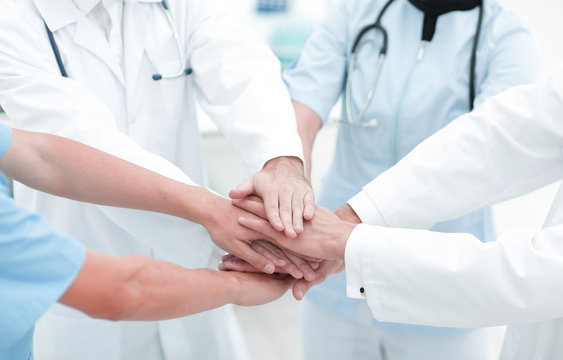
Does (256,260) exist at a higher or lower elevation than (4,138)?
lower

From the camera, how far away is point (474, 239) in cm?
83

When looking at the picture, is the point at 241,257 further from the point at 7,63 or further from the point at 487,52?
the point at 487,52

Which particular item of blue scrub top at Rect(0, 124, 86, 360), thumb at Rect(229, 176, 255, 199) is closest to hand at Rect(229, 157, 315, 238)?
thumb at Rect(229, 176, 255, 199)

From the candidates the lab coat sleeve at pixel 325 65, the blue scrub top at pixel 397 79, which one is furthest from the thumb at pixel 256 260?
the lab coat sleeve at pixel 325 65

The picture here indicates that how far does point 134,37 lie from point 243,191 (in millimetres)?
413

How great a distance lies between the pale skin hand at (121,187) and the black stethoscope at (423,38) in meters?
0.41

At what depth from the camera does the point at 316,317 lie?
134cm

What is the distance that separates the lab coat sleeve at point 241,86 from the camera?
3.62ft

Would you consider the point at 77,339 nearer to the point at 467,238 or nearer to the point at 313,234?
the point at 313,234

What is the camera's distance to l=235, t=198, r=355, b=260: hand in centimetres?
95

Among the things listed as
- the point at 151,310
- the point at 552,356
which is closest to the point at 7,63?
the point at 151,310

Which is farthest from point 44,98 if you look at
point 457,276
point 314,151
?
point 314,151

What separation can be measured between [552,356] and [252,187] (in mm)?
625

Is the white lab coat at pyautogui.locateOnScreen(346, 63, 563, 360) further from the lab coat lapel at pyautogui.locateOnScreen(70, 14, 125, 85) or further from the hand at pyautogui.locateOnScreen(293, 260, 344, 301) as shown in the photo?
the lab coat lapel at pyautogui.locateOnScreen(70, 14, 125, 85)
